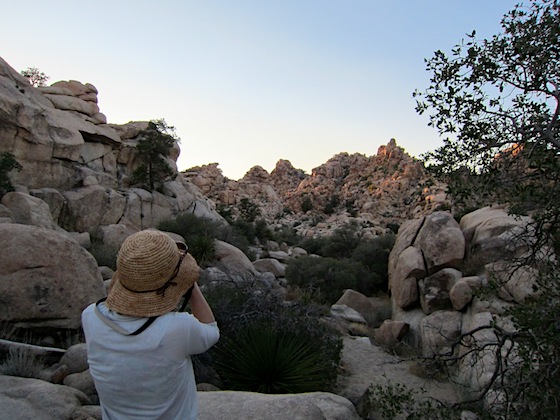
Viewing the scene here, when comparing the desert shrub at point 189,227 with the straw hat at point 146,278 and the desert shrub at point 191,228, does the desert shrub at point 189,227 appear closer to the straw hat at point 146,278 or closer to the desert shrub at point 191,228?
the desert shrub at point 191,228

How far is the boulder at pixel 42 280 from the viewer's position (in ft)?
21.3

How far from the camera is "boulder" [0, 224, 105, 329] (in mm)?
6484

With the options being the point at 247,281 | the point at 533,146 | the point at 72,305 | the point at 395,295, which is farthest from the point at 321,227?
the point at 533,146

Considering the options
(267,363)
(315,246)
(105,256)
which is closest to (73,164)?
(105,256)

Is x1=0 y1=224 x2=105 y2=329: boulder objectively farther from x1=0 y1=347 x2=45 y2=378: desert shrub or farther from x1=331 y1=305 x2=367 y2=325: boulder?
x1=331 y1=305 x2=367 y2=325: boulder

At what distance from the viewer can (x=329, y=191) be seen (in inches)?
2126

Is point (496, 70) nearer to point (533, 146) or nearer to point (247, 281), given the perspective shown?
point (533, 146)

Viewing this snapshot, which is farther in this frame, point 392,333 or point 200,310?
point 392,333

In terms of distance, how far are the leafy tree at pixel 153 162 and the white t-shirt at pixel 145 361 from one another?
2420cm

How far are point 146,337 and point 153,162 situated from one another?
25.5 meters

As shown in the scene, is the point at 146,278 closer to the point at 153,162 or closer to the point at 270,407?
the point at 270,407

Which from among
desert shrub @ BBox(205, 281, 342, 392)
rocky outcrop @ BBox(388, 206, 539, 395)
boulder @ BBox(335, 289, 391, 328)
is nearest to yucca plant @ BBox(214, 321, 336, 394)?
desert shrub @ BBox(205, 281, 342, 392)

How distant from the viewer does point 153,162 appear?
26125 millimetres

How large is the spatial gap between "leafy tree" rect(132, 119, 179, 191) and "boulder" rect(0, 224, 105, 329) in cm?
1850
